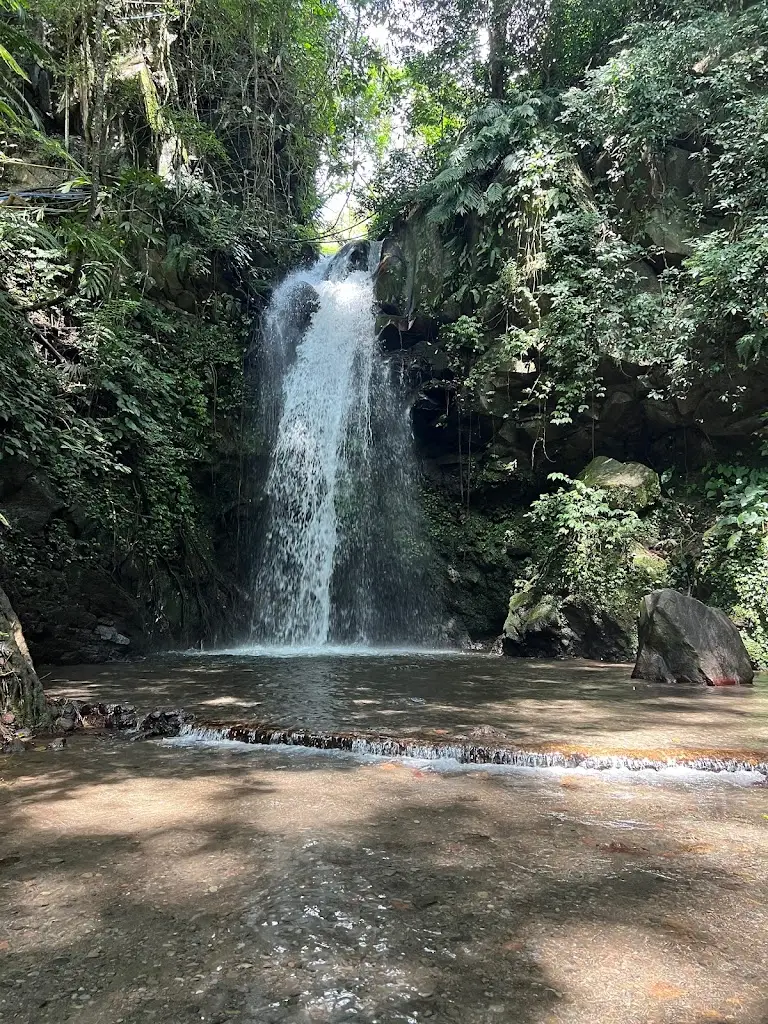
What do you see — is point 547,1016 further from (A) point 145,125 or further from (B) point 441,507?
(A) point 145,125

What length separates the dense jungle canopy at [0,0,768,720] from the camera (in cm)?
900

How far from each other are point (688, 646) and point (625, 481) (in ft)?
12.2

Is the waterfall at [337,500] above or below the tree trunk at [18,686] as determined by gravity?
above

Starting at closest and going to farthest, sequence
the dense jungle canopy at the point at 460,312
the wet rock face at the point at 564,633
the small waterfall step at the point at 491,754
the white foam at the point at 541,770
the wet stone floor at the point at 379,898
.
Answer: the wet stone floor at the point at 379,898
the white foam at the point at 541,770
the small waterfall step at the point at 491,754
the dense jungle canopy at the point at 460,312
the wet rock face at the point at 564,633

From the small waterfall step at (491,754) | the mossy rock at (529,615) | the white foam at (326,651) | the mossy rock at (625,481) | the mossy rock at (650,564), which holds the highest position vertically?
the mossy rock at (625,481)

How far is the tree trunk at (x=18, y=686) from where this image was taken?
4680 millimetres

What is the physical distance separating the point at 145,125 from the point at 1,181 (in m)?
4.23

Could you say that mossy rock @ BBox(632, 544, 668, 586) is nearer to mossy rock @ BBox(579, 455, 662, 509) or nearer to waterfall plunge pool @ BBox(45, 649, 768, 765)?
mossy rock @ BBox(579, 455, 662, 509)

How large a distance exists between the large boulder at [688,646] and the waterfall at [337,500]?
17.5 feet

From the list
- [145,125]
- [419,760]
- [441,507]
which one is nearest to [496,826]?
[419,760]

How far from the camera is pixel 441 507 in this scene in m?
13.2

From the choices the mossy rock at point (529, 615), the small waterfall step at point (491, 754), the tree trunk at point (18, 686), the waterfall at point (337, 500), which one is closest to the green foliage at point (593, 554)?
the mossy rock at point (529, 615)

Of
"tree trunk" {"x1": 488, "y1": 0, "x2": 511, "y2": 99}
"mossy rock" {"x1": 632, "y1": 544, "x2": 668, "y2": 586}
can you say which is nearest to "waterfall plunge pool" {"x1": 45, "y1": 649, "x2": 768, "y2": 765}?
"mossy rock" {"x1": 632, "y1": 544, "x2": 668, "y2": 586}

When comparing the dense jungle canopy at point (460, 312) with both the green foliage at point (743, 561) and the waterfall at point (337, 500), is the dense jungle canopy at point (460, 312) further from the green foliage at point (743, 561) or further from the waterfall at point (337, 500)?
the waterfall at point (337, 500)
